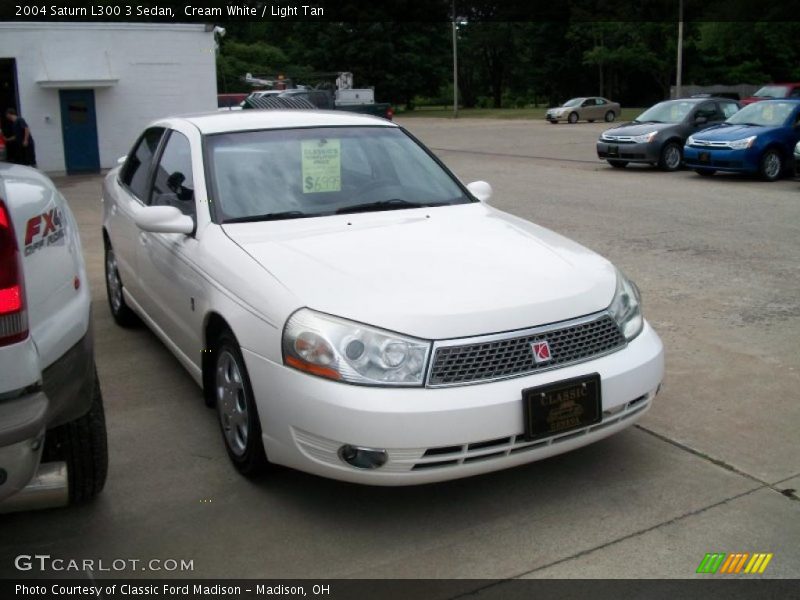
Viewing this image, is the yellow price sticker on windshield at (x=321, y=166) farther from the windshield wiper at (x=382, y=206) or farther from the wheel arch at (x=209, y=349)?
the wheel arch at (x=209, y=349)

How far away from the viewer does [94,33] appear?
20312 millimetres

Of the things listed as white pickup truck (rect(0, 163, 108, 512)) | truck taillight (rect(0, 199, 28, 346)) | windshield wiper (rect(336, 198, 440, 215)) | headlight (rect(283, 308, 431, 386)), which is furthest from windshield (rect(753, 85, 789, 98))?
truck taillight (rect(0, 199, 28, 346))

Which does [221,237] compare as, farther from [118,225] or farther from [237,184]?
[118,225]

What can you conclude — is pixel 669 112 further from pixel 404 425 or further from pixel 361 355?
pixel 404 425

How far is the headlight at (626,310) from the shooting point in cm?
384

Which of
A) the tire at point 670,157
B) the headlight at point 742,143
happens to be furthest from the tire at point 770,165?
the tire at point 670,157

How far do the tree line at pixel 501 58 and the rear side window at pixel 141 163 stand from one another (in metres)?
47.9

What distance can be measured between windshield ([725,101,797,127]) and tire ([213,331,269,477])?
14.5 meters

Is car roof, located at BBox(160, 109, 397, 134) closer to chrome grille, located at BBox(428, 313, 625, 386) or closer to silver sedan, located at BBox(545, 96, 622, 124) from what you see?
chrome grille, located at BBox(428, 313, 625, 386)

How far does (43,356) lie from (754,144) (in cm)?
1493

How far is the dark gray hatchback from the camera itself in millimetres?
17656

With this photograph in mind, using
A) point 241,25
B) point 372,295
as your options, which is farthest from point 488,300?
point 241,25

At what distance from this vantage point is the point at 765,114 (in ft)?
53.4

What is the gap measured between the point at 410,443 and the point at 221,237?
157 cm
